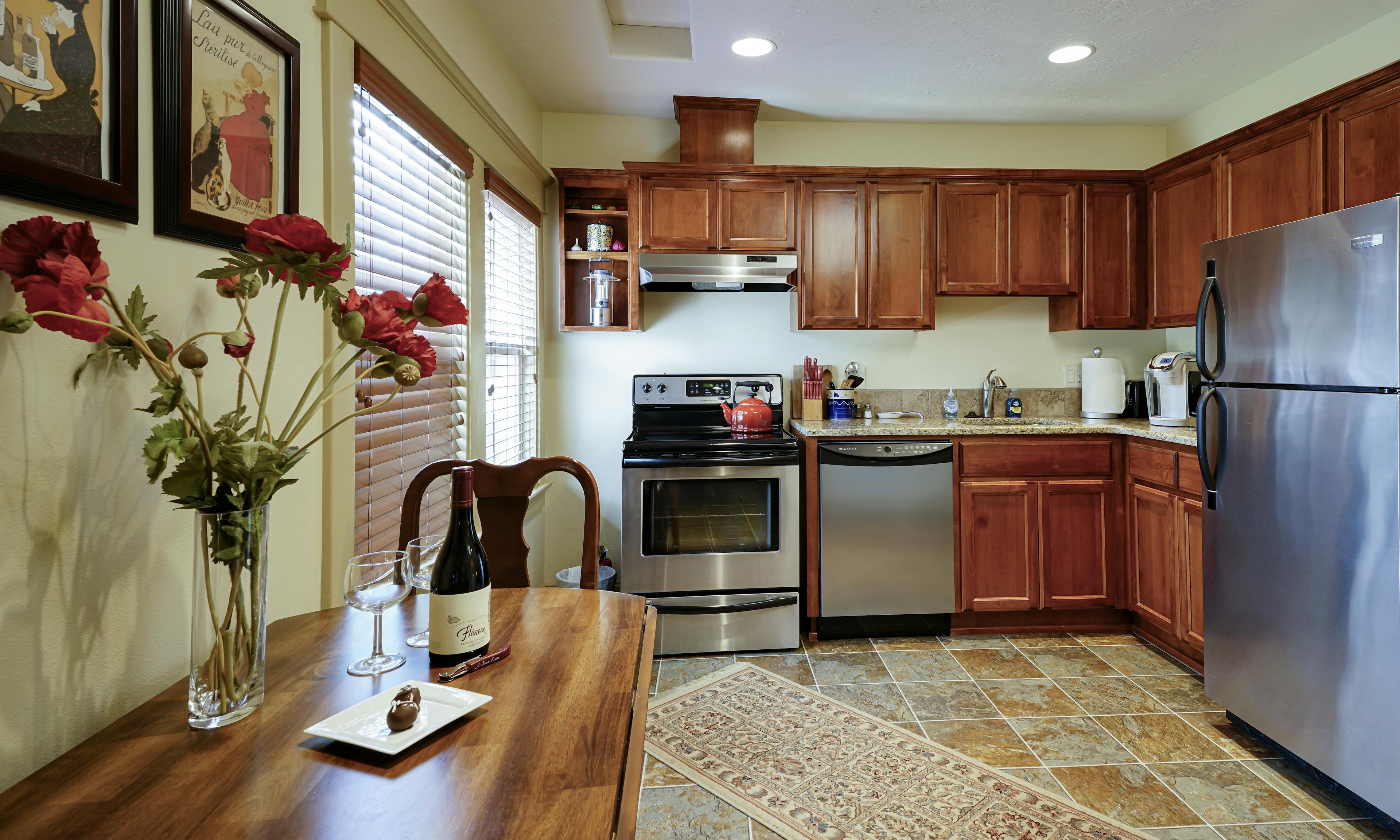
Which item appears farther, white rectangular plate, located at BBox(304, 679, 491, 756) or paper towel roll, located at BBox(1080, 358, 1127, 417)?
paper towel roll, located at BBox(1080, 358, 1127, 417)

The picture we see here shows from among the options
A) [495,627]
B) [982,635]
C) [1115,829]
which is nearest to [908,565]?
[982,635]

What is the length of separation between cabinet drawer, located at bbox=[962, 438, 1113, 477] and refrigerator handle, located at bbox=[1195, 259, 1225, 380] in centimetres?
93

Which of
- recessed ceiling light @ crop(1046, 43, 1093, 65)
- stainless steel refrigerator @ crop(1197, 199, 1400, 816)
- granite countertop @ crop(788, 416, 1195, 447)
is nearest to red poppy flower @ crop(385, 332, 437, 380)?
stainless steel refrigerator @ crop(1197, 199, 1400, 816)

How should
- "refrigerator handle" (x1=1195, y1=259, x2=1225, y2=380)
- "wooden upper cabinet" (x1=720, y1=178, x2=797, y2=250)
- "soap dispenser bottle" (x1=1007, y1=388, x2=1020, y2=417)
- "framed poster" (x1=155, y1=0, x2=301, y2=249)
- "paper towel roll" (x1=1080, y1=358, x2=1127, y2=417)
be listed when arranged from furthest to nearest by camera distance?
"soap dispenser bottle" (x1=1007, y1=388, x2=1020, y2=417)
"paper towel roll" (x1=1080, y1=358, x2=1127, y2=417)
"wooden upper cabinet" (x1=720, y1=178, x2=797, y2=250)
"refrigerator handle" (x1=1195, y1=259, x2=1225, y2=380)
"framed poster" (x1=155, y1=0, x2=301, y2=249)

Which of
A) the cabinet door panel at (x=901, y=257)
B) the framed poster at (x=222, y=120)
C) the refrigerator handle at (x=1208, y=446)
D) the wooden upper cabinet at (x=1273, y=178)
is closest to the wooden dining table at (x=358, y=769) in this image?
the framed poster at (x=222, y=120)

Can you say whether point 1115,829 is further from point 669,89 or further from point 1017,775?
point 669,89

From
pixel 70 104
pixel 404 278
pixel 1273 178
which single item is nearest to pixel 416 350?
pixel 70 104

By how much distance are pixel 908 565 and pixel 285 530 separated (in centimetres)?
257

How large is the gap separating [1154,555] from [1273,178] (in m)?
1.64

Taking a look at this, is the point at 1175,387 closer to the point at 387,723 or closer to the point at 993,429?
the point at 993,429

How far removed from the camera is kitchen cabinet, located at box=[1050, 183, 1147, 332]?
3.52 m

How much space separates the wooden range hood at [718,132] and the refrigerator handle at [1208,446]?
2302 mm

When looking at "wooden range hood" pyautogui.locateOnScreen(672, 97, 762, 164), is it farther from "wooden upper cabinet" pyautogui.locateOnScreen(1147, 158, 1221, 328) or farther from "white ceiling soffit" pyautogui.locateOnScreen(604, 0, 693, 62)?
"wooden upper cabinet" pyautogui.locateOnScreen(1147, 158, 1221, 328)

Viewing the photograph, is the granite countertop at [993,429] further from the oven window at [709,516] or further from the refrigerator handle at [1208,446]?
the refrigerator handle at [1208,446]
